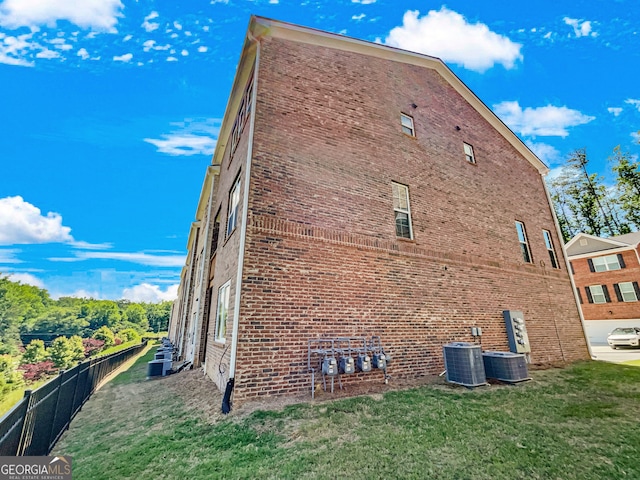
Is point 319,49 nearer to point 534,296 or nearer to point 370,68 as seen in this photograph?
point 370,68

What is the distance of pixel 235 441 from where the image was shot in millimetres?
3740

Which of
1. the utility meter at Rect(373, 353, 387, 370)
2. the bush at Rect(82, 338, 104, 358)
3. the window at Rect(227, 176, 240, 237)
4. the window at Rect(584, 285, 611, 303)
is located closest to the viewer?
the utility meter at Rect(373, 353, 387, 370)

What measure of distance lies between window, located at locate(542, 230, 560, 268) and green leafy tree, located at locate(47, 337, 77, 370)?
3914 centimetres

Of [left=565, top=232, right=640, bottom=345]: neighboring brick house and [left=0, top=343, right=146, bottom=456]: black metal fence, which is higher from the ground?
[left=565, top=232, right=640, bottom=345]: neighboring brick house

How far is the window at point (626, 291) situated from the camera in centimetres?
2189

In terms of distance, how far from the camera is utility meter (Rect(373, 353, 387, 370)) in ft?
19.9

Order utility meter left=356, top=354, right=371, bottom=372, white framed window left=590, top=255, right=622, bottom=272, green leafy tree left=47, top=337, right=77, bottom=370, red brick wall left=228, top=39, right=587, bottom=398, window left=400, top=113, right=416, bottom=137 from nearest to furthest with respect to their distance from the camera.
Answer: red brick wall left=228, top=39, right=587, bottom=398
utility meter left=356, top=354, right=371, bottom=372
window left=400, top=113, right=416, bottom=137
white framed window left=590, top=255, right=622, bottom=272
green leafy tree left=47, top=337, right=77, bottom=370

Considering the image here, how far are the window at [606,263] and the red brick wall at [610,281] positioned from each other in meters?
0.24

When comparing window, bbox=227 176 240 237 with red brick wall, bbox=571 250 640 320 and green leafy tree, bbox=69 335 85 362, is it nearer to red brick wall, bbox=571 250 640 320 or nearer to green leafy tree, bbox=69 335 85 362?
red brick wall, bbox=571 250 640 320

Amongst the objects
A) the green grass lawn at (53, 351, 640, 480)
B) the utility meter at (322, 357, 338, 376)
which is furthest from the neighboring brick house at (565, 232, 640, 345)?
the utility meter at (322, 357, 338, 376)

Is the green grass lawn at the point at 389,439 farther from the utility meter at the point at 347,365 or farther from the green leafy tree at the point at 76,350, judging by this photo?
the green leafy tree at the point at 76,350

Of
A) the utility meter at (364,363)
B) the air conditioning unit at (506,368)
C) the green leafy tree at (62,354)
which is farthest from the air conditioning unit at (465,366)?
the green leafy tree at (62,354)

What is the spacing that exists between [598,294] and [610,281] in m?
1.37

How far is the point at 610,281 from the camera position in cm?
2331
